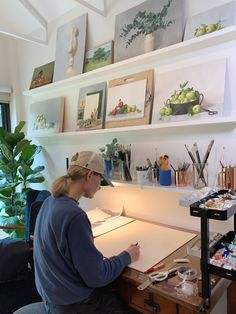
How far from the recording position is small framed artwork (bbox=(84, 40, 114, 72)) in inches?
78.7

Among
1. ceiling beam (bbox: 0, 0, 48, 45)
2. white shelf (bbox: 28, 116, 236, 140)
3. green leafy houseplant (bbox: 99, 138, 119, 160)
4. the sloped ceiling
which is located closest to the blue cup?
white shelf (bbox: 28, 116, 236, 140)

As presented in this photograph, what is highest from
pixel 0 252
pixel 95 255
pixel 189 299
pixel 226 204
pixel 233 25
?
pixel 233 25

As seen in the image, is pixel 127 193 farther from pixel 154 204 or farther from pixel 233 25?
pixel 233 25

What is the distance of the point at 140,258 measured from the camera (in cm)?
131

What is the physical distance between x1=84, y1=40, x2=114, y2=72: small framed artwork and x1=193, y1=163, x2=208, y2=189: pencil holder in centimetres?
105

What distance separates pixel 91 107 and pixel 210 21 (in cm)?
104

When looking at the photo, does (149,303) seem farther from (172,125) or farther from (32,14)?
(32,14)

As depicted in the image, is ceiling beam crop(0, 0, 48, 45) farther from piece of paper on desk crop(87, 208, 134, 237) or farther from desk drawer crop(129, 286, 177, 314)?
desk drawer crop(129, 286, 177, 314)

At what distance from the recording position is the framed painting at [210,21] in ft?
4.66

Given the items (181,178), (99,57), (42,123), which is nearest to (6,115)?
(42,123)

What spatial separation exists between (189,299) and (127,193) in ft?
3.61

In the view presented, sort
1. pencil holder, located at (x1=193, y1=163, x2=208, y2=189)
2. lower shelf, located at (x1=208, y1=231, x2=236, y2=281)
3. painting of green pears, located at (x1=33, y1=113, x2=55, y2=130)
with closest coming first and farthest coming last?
lower shelf, located at (x1=208, y1=231, x2=236, y2=281)
pencil holder, located at (x1=193, y1=163, x2=208, y2=189)
painting of green pears, located at (x1=33, y1=113, x2=55, y2=130)

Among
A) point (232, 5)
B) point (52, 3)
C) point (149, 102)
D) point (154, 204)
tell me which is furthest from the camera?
point (52, 3)

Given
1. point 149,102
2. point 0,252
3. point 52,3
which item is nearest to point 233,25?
point 149,102
